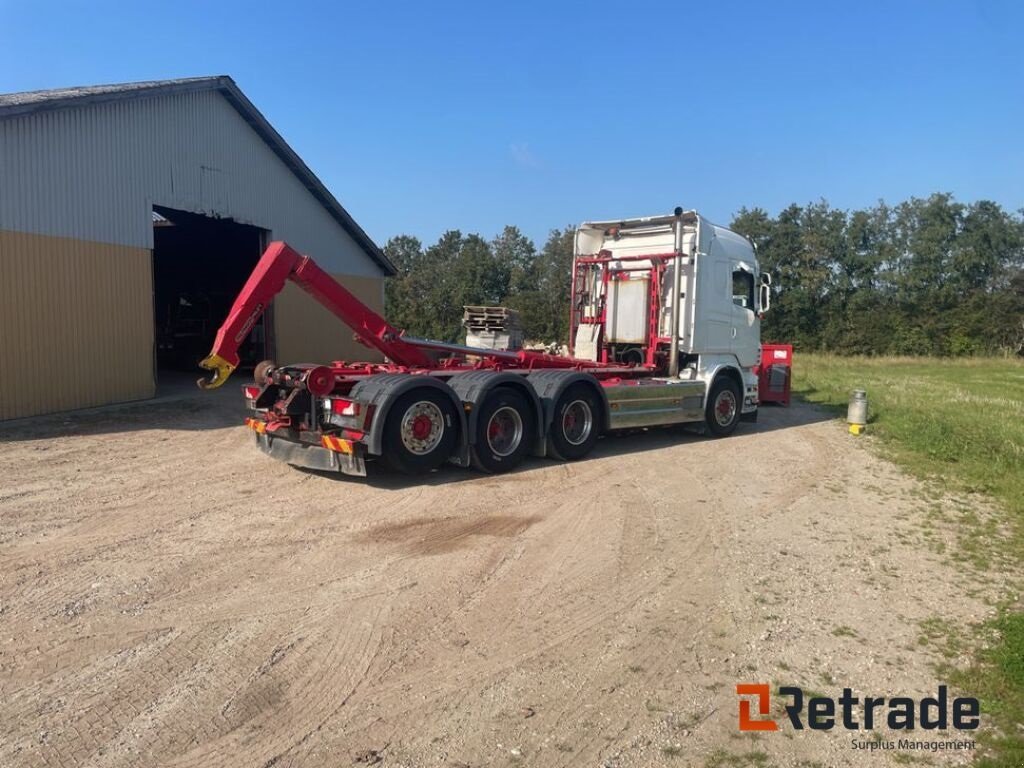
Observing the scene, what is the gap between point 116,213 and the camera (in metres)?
15.2

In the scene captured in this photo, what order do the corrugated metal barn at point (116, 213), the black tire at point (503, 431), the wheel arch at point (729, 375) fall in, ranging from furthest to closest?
1. the corrugated metal barn at point (116, 213)
2. the wheel arch at point (729, 375)
3. the black tire at point (503, 431)

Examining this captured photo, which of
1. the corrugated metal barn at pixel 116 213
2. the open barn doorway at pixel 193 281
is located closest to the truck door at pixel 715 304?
the corrugated metal barn at pixel 116 213

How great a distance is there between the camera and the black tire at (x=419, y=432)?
8461mm

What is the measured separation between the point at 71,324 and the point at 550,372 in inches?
373

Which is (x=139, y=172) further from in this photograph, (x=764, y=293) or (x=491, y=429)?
(x=764, y=293)

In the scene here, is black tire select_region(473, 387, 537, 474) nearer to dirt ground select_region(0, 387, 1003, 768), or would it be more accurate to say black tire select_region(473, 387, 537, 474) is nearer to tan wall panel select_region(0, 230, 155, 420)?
dirt ground select_region(0, 387, 1003, 768)

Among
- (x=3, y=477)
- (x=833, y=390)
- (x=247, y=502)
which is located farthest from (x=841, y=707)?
(x=833, y=390)

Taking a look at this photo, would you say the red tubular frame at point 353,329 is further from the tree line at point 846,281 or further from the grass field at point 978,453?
the tree line at point 846,281

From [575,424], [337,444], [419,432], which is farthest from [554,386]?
[337,444]

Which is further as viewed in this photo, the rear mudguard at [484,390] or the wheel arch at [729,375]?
the wheel arch at [729,375]

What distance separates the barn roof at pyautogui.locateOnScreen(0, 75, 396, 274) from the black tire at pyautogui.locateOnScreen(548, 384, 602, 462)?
1043cm

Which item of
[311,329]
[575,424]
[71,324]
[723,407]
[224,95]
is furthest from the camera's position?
[311,329]

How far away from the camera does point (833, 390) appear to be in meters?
22.1

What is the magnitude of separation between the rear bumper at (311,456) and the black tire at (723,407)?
6752 mm
